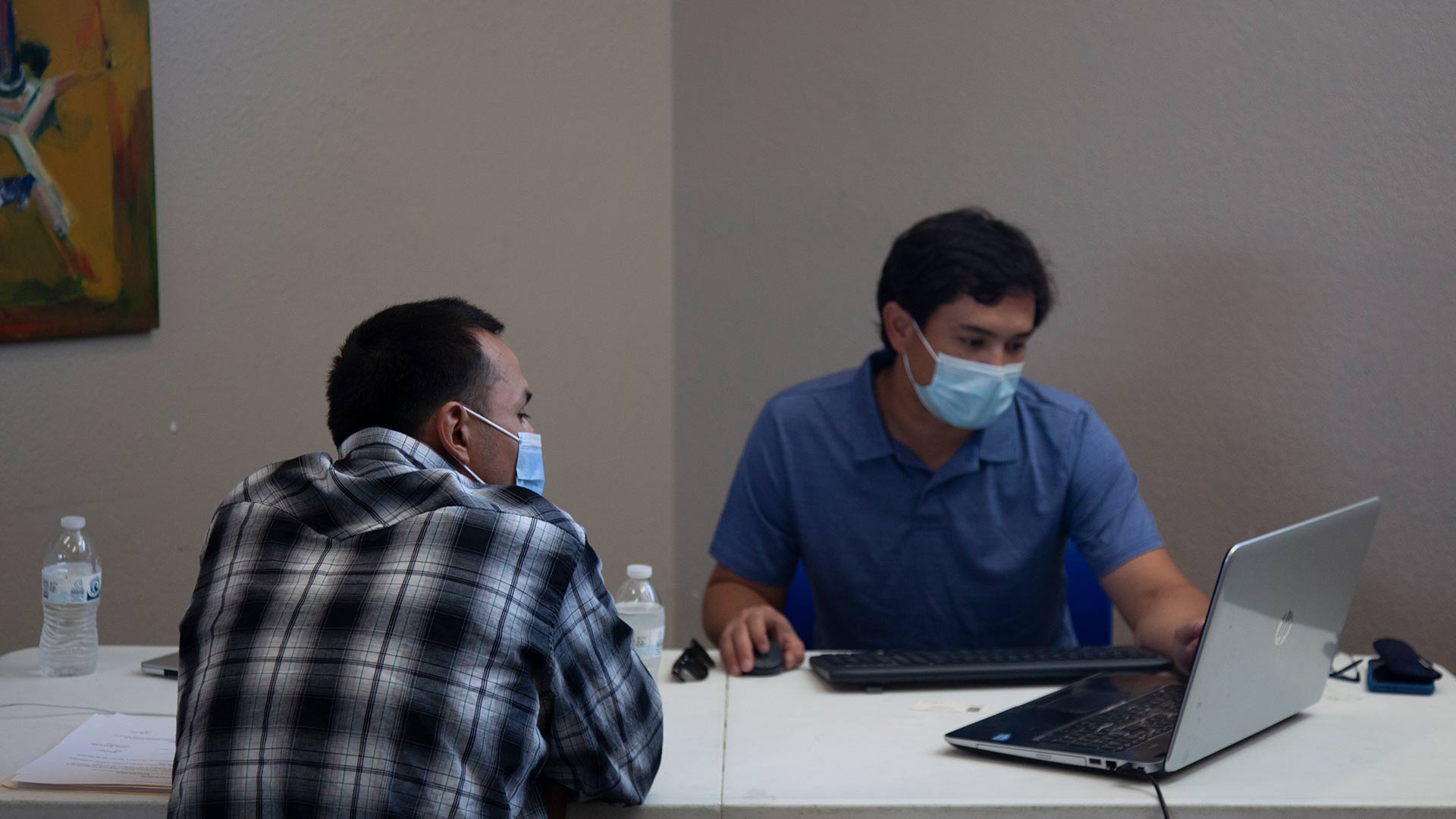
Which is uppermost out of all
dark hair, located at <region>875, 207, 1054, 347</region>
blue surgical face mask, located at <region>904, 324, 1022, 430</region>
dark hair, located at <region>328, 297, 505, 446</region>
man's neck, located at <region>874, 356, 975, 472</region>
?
dark hair, located at <region>875, 207, 1054, 347</region>

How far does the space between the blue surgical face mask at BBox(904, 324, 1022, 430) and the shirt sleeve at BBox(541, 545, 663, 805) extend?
0.94 meters

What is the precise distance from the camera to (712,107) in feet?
8.90

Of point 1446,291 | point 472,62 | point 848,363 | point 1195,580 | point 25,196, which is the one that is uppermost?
point 472,62

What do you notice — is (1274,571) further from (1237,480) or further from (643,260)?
(643,260)

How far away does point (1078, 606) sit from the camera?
6.57 feet

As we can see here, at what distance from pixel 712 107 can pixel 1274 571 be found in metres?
1.86

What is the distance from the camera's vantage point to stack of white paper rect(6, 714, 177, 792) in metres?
1.20

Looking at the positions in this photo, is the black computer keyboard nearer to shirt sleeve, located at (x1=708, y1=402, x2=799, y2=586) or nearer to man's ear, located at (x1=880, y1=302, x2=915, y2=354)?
shirt sleeve, located at (x1=708, y1=402, x2=799, y2=586)

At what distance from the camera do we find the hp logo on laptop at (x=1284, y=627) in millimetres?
1255

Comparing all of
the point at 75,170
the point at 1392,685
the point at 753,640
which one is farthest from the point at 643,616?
the point at 75,170

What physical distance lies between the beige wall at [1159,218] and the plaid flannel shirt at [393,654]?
1.71m

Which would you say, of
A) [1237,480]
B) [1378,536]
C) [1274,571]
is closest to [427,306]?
[1274,571]

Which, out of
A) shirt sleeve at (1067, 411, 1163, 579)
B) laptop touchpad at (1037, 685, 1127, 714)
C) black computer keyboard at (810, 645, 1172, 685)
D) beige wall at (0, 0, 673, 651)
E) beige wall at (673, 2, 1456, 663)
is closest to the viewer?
laptop touchpad at (1037, 685, 1127, 714)

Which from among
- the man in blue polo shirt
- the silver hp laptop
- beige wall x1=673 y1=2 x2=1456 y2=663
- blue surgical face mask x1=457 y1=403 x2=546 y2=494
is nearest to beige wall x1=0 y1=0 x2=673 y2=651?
beige wall x1=673 y1=2 x2=1456 y2=663
